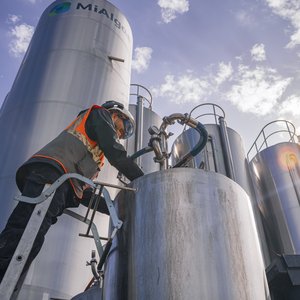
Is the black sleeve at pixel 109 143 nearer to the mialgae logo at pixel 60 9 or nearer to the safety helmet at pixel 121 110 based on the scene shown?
the safety helmet at pixel 121 110

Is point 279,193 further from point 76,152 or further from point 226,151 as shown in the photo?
point 76,152

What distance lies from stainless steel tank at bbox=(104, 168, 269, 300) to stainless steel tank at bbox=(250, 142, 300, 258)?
96.3 inches

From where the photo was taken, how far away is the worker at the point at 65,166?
198 cm

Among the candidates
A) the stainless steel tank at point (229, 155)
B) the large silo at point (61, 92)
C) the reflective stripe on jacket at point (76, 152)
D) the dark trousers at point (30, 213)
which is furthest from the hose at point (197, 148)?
the stainless steel tank at point (229, 155)

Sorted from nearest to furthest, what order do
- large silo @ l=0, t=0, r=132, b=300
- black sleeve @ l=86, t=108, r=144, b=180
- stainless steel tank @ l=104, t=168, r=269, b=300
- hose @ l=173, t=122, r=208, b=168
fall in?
1. stainless steel tank @ l=104, t=168, r=269, b=300
2. black sleeve @ l=86, t=108, r=144, b=180
3. hose @ l=173, t=122, r=208, b=168
4. large silo @ l=0, t=0, r=132, b=300

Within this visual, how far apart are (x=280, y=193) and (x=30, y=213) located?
347 cm

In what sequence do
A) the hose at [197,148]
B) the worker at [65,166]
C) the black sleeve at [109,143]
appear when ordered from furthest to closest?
1. the hose at [197,148]
2. the black sleeve at [109,143]
3. the worker at [65,166]

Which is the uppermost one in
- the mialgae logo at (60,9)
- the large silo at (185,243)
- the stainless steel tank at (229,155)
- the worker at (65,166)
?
the mialgae logo at (60,9)

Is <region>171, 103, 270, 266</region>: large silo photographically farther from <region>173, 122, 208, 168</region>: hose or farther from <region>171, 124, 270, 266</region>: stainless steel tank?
<region>173, 122, 208, 168</region>: hose

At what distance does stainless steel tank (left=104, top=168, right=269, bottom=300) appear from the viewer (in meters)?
1.72

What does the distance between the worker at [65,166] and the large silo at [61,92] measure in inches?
27.0

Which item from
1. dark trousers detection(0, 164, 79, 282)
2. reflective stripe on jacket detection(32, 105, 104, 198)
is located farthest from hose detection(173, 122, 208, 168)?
dark trousers detection(0, 164, 79, 282)

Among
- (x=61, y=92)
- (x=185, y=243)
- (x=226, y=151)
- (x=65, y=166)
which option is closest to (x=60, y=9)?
(x=61, y=92)

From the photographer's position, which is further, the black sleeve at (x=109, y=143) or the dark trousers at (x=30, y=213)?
the black sleeve at (x=109, y=143)
